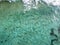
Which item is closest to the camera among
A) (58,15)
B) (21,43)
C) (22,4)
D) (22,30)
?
(21,43)

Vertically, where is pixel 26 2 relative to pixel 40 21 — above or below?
above

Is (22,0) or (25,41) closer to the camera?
(25,41)

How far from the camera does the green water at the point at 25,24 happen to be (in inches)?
155

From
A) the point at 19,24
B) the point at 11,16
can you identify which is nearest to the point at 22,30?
the point at 19,24

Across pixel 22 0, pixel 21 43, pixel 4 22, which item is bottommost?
pixel 21 43

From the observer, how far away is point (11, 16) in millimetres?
4406

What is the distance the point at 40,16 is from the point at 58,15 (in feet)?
1.16

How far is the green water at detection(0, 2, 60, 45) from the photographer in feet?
12.9

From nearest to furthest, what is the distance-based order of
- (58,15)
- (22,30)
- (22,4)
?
1. (22,30)
2. (58,15)
3. (22,4)

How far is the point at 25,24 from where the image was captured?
4242mm

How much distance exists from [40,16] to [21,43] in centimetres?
80

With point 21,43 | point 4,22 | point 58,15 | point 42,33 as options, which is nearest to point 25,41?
point 21,43

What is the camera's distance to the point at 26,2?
4652 mm

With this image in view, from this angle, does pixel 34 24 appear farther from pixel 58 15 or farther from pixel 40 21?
pixel 58 15
